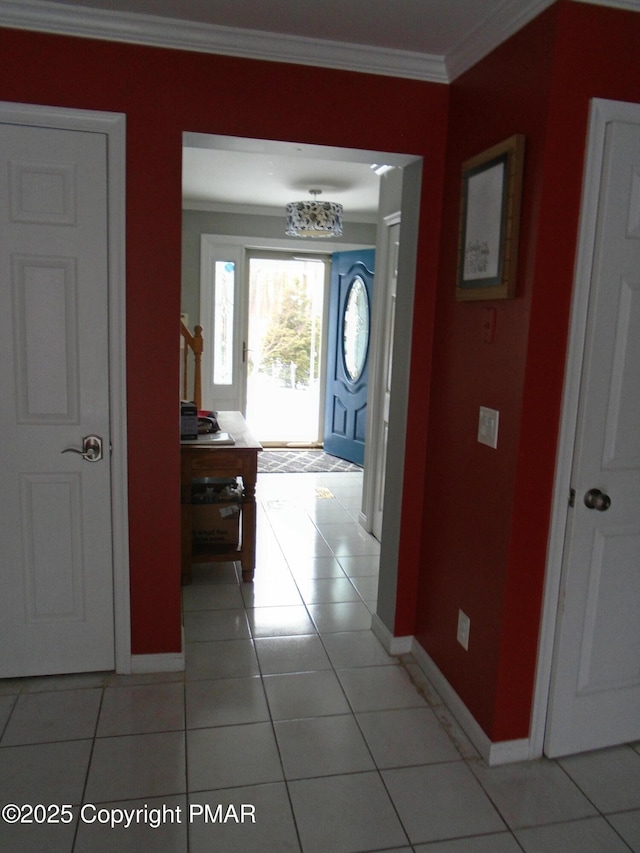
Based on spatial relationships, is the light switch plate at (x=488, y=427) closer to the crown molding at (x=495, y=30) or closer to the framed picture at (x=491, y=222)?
the framed picture at (x=491, y=222)

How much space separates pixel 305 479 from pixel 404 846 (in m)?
4.00

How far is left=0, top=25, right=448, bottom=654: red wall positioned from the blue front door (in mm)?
3513

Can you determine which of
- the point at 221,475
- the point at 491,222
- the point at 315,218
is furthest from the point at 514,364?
the point at 315,218

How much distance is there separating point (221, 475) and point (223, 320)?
354 cm

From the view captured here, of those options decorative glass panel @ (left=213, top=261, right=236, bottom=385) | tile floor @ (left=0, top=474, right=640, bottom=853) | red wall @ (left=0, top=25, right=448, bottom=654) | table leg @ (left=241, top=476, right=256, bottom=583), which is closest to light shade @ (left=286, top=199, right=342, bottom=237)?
decorative glass panel @ (left=213, top=261, right=236, bottom=385)

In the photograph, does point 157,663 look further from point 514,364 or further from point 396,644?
point 514,364

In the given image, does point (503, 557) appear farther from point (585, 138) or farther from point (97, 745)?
point (97, 745)

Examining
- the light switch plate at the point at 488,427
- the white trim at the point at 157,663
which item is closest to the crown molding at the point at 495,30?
the light switch plate at the point at 488,427

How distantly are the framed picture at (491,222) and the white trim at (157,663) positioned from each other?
1.80 meters

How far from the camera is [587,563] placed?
2.11 meters

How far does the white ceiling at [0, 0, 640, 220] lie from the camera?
6.78 ft

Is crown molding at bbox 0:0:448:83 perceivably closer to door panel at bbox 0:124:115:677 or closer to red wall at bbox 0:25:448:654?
red wall at bbox 0:25:448:654

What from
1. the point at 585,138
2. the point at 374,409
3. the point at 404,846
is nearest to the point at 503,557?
the point at 404,846

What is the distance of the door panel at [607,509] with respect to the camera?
1933mm
